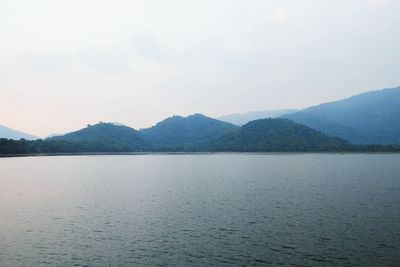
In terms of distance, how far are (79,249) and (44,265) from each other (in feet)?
18.7

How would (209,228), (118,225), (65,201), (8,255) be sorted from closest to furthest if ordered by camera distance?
1. (8,255)
2. (209,228)
3. (118,225)
4. (65,201)

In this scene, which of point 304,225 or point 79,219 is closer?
point 304,225

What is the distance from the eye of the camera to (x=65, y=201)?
78.5m

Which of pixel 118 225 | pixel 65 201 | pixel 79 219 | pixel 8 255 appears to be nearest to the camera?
pixel 8 255

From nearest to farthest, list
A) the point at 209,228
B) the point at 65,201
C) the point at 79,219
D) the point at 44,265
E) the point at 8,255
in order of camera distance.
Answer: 1. the point at 44,265
2. the point at 8,255
3. the point at 209,228
4. the point at 79,219
5. the point at 65,201

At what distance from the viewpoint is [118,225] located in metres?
53.8

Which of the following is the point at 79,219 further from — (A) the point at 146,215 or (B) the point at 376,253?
(B) the point at 376,253

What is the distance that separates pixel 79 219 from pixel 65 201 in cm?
2184

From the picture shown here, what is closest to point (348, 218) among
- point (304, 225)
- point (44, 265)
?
point (304, 225)

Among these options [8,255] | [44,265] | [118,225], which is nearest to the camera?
[44,265]

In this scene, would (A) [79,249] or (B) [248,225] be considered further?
(B) [248,225]

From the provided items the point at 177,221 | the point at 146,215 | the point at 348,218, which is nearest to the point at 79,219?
the point at 146,215

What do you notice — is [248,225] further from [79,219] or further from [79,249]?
[79,219]

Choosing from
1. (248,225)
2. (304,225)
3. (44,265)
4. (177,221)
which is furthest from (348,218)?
(44,265)
